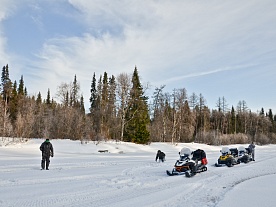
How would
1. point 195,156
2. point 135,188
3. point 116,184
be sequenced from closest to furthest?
point 135,188
point 116,184
point 195,156

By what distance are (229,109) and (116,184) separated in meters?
85.9

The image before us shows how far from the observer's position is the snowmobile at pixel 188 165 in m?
14.2

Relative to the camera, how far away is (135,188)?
1028 centimetres

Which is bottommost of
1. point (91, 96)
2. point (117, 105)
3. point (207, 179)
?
point (207, 179)

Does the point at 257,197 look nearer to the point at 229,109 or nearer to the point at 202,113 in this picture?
the point at 202,113

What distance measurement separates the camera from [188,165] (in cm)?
1441

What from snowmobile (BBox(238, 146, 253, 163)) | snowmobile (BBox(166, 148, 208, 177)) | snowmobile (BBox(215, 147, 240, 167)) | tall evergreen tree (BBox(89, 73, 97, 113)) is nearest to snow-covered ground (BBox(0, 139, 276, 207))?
snowmobile (BBox(166, 148, 208, 177))

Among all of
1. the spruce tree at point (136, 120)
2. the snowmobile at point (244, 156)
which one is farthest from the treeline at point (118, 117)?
the snowmobile at point (244, 156)

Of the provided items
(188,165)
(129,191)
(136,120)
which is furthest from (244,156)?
(136,120)

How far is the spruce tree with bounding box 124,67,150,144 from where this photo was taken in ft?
136

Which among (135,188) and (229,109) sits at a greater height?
(229,109)

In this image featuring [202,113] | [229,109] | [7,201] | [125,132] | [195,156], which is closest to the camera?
[7,201]

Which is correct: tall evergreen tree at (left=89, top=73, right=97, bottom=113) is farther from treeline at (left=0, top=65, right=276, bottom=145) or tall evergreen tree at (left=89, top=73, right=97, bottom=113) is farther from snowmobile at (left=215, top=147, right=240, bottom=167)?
snowmobile at (left=215, top=147, right=240, bottom=167)

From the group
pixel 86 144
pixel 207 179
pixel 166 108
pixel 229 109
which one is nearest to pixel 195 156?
pixel 207 179
